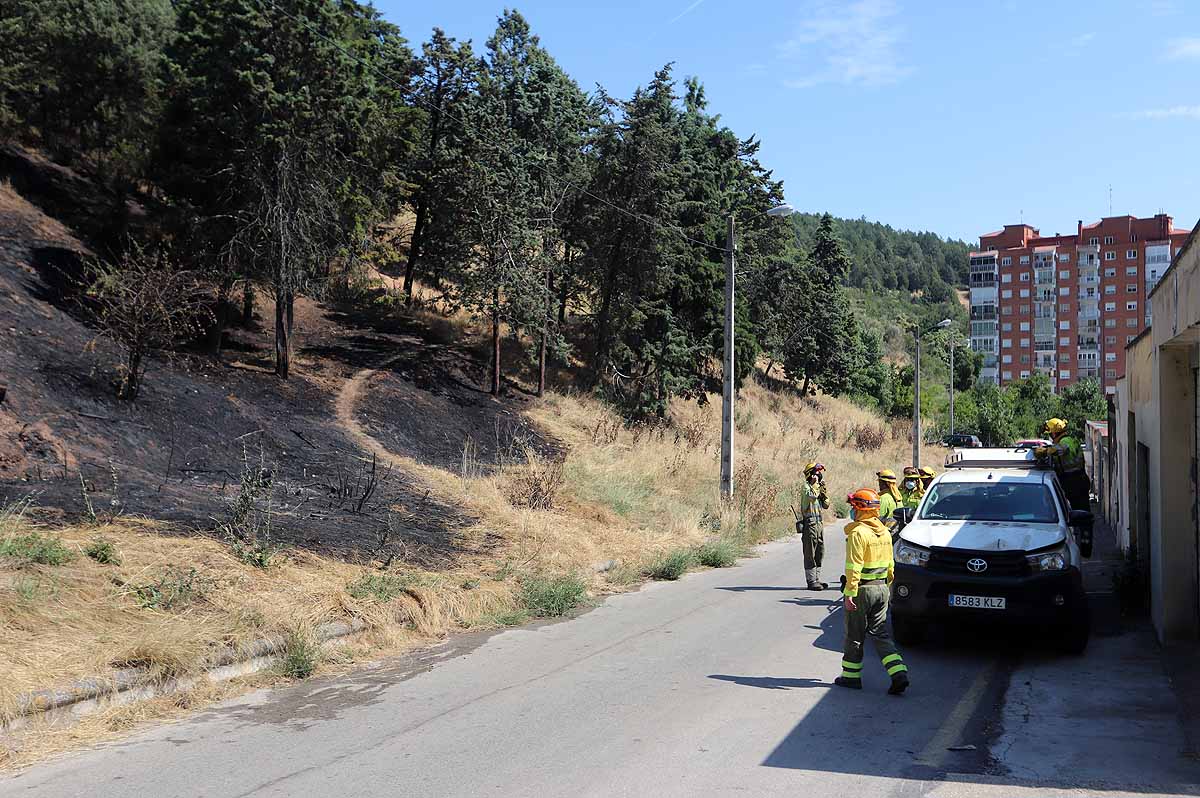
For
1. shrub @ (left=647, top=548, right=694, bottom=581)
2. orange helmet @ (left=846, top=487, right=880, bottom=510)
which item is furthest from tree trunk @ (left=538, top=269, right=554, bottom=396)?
orange helmet @ (left=846, top=487, right=880, bottom=510)

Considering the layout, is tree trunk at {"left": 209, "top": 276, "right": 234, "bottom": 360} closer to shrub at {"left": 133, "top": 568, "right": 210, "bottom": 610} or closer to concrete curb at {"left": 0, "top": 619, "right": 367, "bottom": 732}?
shrub at {"left": 133, "top": 568, "right": 210, "bottom": 610}

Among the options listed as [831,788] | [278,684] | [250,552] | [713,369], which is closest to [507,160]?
[713,369]

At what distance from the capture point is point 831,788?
5543 millimetres

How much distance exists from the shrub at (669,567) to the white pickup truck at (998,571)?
4930 millimetres

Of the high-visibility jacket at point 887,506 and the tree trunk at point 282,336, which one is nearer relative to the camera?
the high-visibility jacket at point 887,506

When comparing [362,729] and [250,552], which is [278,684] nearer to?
[362,729]

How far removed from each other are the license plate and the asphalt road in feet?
1.82

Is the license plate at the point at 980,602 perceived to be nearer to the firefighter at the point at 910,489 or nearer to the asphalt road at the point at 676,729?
the asphalt road at the point at 676,729

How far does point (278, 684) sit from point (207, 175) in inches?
739

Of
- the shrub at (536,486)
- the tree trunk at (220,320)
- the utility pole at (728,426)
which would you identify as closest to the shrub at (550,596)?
the shrub at (536,486)

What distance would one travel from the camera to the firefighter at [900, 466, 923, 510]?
13.6 meters

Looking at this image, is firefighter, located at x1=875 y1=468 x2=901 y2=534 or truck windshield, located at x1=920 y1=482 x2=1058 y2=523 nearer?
truck windshield, located at x1=920 y1=482 x2=1058 y2=523

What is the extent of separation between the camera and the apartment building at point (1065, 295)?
4751 inches

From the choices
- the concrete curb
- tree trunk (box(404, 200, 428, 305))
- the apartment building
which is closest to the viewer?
the concrete curb
